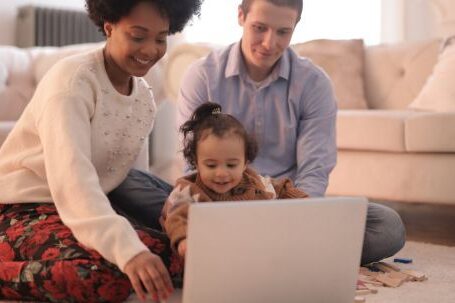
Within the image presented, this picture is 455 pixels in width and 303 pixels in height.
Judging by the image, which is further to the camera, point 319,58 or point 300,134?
point 319,58

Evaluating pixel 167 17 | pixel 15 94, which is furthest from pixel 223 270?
pixel 15 94

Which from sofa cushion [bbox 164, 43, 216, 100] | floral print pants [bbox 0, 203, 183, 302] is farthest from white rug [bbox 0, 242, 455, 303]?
sofa cushion [bbox 164, 43, 216, 100]

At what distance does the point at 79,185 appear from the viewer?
1.52 metres

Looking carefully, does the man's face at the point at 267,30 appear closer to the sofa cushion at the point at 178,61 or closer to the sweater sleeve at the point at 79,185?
the sweater sleeve at the point at 79,185

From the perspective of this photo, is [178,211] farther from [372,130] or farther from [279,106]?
[372,130]

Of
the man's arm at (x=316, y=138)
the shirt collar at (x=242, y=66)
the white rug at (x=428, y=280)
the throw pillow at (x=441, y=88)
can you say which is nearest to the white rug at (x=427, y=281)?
the white rug at (x=428, y=280)

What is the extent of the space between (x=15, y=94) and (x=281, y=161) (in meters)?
1.73

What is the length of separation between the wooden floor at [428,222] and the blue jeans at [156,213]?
0.52 meters

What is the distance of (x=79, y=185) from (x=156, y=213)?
656mm

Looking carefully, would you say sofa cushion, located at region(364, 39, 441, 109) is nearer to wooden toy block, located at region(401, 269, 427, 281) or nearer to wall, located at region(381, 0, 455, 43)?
wall, located at region(381, 0, 455, 43)

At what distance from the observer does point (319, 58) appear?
12.3 ft

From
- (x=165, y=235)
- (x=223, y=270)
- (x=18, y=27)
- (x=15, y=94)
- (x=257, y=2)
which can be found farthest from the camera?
(x=18, y=27)

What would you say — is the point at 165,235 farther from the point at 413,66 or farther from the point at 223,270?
the point at 413,66

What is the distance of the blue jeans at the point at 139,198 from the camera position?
2.11 meters
